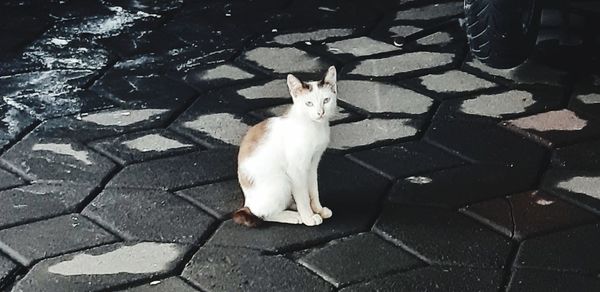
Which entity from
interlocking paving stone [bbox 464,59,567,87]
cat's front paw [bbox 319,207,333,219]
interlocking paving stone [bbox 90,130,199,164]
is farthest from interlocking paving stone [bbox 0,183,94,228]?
interlocking paving stone [bbox 464,59,567,87]

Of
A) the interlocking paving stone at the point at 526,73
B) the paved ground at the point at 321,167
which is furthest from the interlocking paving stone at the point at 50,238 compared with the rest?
the interlocking paving stone at the point at 526,73

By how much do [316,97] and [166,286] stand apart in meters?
0.57

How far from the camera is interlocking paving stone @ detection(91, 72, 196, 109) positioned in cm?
343

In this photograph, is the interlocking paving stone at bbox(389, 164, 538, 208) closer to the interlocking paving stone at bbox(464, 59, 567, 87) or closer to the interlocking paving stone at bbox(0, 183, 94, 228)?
the interlocking paving stone at bbox(464, 59, 567, 87)

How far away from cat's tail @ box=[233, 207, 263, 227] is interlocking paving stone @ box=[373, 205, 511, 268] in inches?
11.8

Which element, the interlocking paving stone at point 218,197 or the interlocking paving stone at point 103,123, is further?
the interlocking paving stone at point 103,123

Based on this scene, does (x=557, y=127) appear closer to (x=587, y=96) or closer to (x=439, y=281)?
(x=587, y=96)

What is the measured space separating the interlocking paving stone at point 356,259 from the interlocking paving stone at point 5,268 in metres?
0.69

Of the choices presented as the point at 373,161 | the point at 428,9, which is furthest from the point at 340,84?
the point at 428,9

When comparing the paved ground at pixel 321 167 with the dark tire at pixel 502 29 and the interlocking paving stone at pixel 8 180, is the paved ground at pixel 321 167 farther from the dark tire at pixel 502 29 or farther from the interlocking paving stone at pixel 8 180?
the dark tire at pixel 502 29

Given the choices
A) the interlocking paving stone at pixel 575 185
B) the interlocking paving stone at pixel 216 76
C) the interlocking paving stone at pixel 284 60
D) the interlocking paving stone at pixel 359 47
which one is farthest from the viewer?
the interlocking paving stone at pixel 359 47

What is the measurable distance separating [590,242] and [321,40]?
1.63 metres

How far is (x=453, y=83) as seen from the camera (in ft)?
11.5

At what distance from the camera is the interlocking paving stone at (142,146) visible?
3057 millimetres
